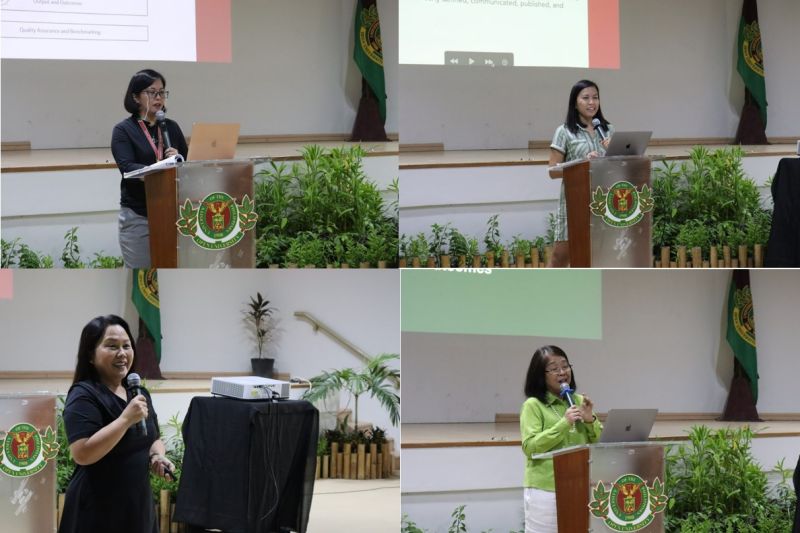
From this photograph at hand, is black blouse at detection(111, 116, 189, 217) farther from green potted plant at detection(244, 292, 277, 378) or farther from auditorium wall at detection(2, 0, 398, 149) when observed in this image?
green potted plant at detection(244, 292, 277, 378)

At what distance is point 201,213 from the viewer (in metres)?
4.99

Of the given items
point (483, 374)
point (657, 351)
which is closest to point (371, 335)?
point (483, 374)

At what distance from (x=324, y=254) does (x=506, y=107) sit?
1325mm

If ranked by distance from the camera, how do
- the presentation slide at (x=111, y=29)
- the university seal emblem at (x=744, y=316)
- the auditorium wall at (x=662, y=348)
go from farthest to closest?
the university seal emblem at (x=744, y=316), the auditorium wall at (x=662, y=348), the presentation slide at (x=111, y=29)

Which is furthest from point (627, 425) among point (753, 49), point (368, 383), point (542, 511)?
point (753, 49)

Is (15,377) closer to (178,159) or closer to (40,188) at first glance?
(40,188)

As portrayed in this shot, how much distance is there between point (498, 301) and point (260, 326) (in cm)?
147

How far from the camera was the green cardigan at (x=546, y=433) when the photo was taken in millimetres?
4680

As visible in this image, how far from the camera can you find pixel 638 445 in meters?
4.73

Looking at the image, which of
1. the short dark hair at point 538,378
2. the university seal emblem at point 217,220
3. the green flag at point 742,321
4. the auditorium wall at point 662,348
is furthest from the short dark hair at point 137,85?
the green flag at point 742,321

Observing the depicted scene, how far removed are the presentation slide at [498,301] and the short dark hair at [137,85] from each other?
5.79ft

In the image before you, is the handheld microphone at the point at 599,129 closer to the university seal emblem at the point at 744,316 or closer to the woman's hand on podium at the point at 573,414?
the woman's hand on podium at the point at 573,414

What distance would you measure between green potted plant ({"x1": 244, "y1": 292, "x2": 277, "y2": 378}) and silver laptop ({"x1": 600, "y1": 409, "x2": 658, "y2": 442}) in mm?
1847

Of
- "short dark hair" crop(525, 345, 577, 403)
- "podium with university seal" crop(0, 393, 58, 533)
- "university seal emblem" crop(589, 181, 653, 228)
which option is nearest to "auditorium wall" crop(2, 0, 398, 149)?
"university seal emblem" crop(589, 181, 653, 228)
